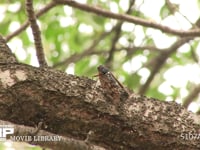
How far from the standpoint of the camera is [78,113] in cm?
134

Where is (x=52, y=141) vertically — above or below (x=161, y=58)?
below

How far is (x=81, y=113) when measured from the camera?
134 centimetres

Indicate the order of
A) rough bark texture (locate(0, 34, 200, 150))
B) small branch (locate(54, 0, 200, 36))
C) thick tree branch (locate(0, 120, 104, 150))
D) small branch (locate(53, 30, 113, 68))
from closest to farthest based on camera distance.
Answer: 1. thick tree branch (locate(0, 120, 104, 150))
2. rough bark texture (locate(0, 34, 200, 150))
3. small branch (locate(54, 0, 200, 36))
4. small branch (locate(53, 30, 113, 68))

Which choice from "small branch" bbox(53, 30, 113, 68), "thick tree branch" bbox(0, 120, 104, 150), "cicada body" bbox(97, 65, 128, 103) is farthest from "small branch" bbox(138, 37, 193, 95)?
"thick tree branch" bbox(0, 120, 104, 150)

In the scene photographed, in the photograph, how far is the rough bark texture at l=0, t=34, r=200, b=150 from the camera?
52.4 inches

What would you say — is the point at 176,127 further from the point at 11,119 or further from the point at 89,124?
the point at 11,119

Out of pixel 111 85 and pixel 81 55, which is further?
pixel 81 55

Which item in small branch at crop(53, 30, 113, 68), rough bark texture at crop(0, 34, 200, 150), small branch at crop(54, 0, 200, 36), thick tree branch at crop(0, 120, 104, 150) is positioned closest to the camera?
thick tree branch at crop(0, 120, 104, 150)

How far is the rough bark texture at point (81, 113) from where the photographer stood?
1.33 meters

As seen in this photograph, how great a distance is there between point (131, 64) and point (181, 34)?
63 centimetres

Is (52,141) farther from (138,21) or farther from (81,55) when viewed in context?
(81,55)

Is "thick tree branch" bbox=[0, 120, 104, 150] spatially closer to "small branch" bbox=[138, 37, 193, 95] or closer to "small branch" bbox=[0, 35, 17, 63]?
"small branch" bbox=[0, 35, 17, 63]

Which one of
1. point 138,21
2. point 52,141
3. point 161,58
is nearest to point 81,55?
point 161,58

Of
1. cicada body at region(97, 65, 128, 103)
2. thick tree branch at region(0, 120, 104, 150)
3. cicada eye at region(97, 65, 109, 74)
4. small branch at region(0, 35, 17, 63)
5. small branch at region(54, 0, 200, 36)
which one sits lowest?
thick tree branch at region(0, 120, 104, 150)
